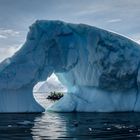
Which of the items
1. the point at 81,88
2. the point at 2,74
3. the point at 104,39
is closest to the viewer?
the point at 2,74

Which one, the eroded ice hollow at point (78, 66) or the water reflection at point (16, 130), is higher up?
the eroded ice hollow at point (78, 66)

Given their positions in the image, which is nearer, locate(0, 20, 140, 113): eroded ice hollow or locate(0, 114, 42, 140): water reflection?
locate(0, 114, 42, 140): water reflection

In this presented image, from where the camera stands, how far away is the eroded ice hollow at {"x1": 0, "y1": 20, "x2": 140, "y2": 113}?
3622cm

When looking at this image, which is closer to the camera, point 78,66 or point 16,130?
point 16,130

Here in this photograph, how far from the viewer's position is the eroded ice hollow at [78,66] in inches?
1426

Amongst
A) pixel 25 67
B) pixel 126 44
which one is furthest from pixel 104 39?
pixel 25 67

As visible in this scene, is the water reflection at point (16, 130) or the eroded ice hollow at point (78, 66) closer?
the water reflection at point (16, 130)

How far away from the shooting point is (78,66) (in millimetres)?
41031

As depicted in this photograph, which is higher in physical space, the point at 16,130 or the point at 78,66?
the point at 78,66

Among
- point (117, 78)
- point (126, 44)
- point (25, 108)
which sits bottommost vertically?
point (25, 108)

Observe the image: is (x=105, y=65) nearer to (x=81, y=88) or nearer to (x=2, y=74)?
(x=81, y=88)

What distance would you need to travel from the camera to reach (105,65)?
3769cm

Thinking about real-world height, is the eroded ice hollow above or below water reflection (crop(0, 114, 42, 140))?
above

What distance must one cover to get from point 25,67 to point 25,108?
365 centimetres
